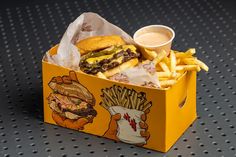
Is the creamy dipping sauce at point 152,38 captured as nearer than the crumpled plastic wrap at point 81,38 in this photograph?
No

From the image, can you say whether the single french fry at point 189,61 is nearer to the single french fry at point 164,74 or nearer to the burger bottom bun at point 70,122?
the single french fry at point 164,74

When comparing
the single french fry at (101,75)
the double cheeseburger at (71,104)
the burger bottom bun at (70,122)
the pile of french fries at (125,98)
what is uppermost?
the single french fry at (101,75)

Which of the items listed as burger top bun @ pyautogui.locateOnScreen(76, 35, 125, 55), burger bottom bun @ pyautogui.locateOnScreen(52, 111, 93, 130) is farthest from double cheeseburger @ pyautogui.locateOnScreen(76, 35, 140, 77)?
burger bottom bun @ pyautogui.locateOnScreen(52, 111, 93, 130)

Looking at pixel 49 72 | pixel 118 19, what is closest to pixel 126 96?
pixel 49 72

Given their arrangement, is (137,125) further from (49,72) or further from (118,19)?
(118,19)

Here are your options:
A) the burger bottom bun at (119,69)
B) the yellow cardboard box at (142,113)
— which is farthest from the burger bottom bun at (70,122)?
the burger bottom bun at (119,69)
